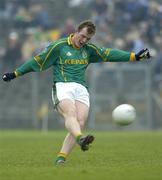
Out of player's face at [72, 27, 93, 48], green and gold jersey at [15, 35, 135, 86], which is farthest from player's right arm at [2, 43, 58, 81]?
player's face at [72, 27, 93, 48]

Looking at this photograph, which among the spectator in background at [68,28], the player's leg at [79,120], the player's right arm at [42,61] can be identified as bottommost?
the player's leg at [79,120]

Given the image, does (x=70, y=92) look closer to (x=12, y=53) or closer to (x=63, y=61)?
(x=63, y=61)

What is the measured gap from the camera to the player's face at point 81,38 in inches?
486

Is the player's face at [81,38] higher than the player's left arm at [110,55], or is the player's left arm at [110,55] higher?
the player's face at [81,38]

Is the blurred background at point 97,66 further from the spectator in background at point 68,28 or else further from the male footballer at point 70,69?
the male footballer at point 70,69

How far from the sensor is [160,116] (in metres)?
29.2

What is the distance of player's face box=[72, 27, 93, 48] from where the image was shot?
1234 centimetres

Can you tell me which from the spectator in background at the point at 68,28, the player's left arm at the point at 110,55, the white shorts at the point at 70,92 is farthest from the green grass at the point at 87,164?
the spectator in background at the point at 68,28

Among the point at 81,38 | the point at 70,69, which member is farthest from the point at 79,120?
the point at 81,38

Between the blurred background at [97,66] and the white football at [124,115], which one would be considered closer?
the white football at [124,115]

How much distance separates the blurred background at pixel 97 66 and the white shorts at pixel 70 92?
53.6 ft

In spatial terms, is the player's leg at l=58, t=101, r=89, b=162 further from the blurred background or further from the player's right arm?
the blurred background

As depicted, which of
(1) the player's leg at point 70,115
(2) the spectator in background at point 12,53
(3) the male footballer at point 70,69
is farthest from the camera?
(2) the spectator in background at point 12,53

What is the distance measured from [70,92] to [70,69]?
420 millimetres
